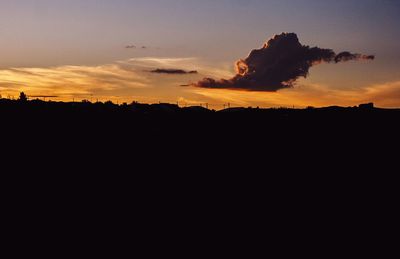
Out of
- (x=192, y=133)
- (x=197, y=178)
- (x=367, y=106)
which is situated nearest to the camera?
(x=197, y=178)

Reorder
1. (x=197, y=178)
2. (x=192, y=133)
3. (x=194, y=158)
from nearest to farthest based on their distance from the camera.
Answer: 1. (x=197, y=178)
2. (x=194, y=158)
3. (x=192, y=133)

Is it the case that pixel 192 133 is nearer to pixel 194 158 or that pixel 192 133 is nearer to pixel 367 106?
pixel 194 158

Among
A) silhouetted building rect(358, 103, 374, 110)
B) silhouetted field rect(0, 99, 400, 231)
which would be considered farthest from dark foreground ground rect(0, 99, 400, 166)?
silhouetted building rect(358, 103, 374, 110)

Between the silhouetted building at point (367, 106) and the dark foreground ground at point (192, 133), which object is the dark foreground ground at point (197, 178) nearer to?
the dark foreground ground at point (192, 133)

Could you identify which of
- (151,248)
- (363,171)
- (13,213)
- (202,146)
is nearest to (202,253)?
(151,248)

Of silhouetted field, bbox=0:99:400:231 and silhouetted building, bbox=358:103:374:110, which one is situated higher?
silhouetted building, bbox=358:103:374:110

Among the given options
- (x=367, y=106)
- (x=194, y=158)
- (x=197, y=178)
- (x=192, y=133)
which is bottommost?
(x=197, y=178)

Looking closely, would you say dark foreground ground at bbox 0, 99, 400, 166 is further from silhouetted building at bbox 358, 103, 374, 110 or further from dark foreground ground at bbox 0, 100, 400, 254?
silhouetted building at bbox 358, 103, 374, 110

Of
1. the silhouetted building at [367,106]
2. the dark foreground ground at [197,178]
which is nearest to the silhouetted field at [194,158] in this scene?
the dark foreground ground at [197,178]

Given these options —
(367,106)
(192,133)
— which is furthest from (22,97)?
(367,106)

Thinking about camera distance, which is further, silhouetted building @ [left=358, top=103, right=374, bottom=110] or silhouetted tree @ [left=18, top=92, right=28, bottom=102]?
silhouetted building @ [left=358, top=103, right=374, bottom=110]

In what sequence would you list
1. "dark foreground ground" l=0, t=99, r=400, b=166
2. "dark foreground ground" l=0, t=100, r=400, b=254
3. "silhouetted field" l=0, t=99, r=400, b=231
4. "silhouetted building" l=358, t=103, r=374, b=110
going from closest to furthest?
"dark foreground ground" l=0, t=100, r=400, b=254 → "silhouetted field" l=0, t=99, r=400, b=231 → "dark foreground ground" l=0, t=99, r=400, b=166 → "silhouetted building" l=358, t=103, r=374, b=110

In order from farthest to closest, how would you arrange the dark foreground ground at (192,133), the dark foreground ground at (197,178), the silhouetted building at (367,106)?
the silhouetted building at (367,106) < the dark foreground ground at (192,133) < the dark foreground ground at (197,178)

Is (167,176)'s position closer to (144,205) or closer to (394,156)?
(144,205)
